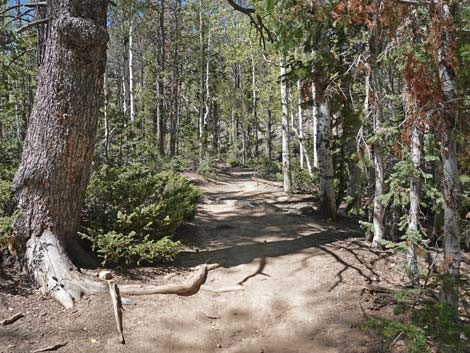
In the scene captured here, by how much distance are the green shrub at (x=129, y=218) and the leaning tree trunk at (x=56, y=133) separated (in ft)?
1.64

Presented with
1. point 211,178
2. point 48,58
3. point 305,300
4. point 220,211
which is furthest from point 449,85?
point 211,178

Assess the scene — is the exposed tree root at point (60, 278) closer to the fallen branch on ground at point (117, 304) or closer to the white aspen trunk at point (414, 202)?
the fallen branch on ground at point (117, 304)

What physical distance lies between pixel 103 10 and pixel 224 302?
4.36 meters

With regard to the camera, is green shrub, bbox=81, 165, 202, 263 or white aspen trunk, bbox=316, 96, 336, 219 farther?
white aspen trunk, bbox=316, 96, 336, 219

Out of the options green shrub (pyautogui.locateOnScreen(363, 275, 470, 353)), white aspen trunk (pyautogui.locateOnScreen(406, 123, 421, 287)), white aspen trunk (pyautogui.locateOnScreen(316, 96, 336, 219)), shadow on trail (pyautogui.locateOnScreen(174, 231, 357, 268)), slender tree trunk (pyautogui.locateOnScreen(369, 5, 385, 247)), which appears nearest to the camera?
green shrub (pyautogui.locateOnScreen(363, 275, 470, 353))

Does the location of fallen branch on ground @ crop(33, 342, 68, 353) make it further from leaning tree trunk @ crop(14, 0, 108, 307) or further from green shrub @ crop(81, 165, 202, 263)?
green shrub @ crop(81, 165, 202, 263)

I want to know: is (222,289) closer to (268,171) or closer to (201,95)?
(201,95)

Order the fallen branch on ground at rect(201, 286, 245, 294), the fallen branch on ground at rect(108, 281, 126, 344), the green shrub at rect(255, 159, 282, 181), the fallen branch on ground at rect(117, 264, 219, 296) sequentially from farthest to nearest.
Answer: the green shrub at rect(255, 159, 282, 181) < the fallen branch on ground at rect(201, 286, 245, 294) < the fallen branch on ground at rect(117, 264, 219, 296) < the fallen branch on ground at rect(108, 281, 126, 344)

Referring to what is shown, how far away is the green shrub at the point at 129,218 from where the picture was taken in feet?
16.9

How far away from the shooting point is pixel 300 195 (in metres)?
12.9

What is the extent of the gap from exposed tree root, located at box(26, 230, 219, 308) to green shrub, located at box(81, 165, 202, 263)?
0.41m

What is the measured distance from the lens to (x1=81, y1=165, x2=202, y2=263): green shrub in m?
5.16

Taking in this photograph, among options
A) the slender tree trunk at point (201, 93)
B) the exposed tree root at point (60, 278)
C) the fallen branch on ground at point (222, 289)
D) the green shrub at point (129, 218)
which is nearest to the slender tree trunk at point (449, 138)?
the fallen branch on ground at point (222, 289)

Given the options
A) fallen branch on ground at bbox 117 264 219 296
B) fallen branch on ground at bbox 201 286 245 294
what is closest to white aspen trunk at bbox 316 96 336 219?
fallen branch on ground at bbox 201 286 245 294
